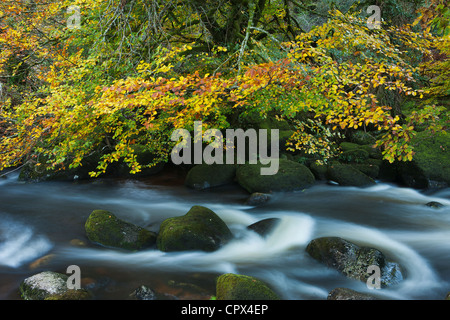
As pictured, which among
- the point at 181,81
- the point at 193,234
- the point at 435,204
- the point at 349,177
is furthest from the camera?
the point at 349,177

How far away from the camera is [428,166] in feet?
31.2

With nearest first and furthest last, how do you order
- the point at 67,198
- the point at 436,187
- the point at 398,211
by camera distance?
the point at 398,211 → the point at 67,198 → the point at 436,187

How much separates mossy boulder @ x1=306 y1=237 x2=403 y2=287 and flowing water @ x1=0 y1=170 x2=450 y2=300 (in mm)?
114

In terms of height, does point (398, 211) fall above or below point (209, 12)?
below

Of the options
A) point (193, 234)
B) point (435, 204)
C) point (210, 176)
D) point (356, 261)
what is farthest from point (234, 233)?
point (435, 204)

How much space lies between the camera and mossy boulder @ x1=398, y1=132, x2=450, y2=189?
30.7ft

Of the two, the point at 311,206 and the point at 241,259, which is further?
the point at 311,206

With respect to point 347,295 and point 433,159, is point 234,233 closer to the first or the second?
point 347,295

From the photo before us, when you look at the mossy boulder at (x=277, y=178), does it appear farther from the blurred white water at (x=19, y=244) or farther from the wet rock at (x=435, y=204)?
the blurred white water at (x=19, y=244)

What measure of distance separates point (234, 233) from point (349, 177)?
4924 millimetres

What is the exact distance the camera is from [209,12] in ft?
23.4

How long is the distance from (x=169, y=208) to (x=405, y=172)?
725 centimetres
